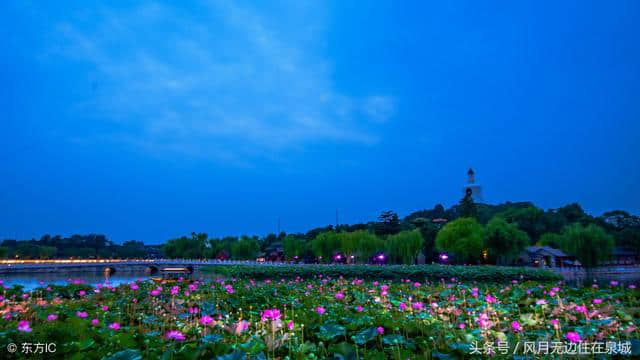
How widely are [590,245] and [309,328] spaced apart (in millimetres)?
41909

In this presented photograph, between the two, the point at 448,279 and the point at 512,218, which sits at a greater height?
the point at 512,218

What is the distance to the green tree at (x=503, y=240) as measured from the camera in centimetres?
4397

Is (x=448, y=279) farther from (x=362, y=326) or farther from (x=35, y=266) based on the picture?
(x=35, y=266)

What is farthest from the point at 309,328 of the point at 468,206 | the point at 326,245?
the point at 468,206

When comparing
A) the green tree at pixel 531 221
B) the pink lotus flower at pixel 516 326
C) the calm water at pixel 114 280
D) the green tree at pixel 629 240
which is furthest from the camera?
the green tree at pixel 531 221

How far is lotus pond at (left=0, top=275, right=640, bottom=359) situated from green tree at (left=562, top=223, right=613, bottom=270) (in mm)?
33764

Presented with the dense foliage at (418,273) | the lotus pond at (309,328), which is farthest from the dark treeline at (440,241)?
the lotus pond at (309,328)

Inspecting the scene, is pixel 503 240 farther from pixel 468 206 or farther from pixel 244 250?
pixel 244 250

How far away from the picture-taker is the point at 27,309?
312 inches

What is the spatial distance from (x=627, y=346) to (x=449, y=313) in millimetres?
3664

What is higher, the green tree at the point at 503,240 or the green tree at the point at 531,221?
the green tree at the point at 531,221

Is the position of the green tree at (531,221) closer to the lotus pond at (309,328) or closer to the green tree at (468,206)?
the green tree at (468,206)

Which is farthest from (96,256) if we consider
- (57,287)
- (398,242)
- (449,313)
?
(449,313)

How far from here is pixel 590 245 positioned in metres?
39.1
